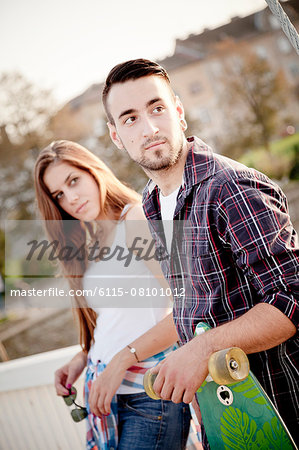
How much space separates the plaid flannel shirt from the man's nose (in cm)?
12

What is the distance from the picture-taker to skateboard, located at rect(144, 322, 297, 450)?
36.5 inches

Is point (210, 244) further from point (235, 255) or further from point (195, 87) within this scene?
point (195, 87)

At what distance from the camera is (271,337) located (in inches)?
34.2

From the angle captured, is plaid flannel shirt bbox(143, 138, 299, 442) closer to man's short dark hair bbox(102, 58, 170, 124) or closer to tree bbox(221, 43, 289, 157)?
man's short dark hair bbox(102, 58, 170, 124)

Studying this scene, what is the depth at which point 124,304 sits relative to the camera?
59.9 inches

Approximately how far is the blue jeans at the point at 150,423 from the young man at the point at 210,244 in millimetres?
402

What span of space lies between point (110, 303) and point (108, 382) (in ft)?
0.96

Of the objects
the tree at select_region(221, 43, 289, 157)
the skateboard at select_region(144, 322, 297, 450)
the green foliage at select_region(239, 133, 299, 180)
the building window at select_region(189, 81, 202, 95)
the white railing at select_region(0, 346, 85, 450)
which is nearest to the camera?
the skateboard at select_region(144, 322, 297, 450)

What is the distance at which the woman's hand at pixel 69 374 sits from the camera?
1.69 meters

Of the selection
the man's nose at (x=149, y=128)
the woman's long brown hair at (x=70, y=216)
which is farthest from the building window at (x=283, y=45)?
the man's nose at (x=149, y=128)

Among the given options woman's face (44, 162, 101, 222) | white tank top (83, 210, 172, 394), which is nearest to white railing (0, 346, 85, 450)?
white tank top (83, 210, 172, 394)

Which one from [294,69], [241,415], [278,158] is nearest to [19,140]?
[278,158]

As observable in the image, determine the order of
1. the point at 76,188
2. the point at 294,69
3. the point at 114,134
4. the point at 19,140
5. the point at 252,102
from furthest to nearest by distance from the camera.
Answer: the point at 294,69, the point at 252,102, the point at 19,140, the point at 76,188, the point at 114,134

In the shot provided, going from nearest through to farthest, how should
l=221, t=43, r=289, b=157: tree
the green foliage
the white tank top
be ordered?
the white tank top → the green foliage → l=221, t=43, r=289, b=157: tree
